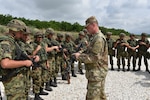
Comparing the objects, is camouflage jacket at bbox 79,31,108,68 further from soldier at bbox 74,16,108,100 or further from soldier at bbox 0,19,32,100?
soldier at bbox 0,19,32,100

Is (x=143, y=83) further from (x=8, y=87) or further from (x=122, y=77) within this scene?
(x=8, y=87)

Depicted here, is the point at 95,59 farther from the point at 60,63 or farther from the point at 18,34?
the point at 60,63

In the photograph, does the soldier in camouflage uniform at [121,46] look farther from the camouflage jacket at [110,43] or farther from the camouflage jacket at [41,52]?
the camouflage jacket at [41,52]

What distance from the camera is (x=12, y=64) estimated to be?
11.7ft

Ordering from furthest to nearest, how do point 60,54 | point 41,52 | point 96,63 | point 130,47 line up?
point 130,47 → point 60,54 → point 41,52 → point 96,63

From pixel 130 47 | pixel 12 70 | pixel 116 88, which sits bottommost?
pixel 116 88

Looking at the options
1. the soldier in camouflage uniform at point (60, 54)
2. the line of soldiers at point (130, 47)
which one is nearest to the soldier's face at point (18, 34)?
the soldier in camouflage uniform at point (60, 54)

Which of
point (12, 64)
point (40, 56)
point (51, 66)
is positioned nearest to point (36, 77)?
point (40, 56)

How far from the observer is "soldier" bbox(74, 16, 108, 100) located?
15.4 feet

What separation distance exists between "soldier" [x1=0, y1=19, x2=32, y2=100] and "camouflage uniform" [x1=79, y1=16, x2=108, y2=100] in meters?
1.32

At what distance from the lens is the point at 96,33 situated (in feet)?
15.6

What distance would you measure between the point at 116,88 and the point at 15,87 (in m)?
5.47

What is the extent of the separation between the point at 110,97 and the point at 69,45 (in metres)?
2.73

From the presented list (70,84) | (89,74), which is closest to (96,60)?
(89,74)
